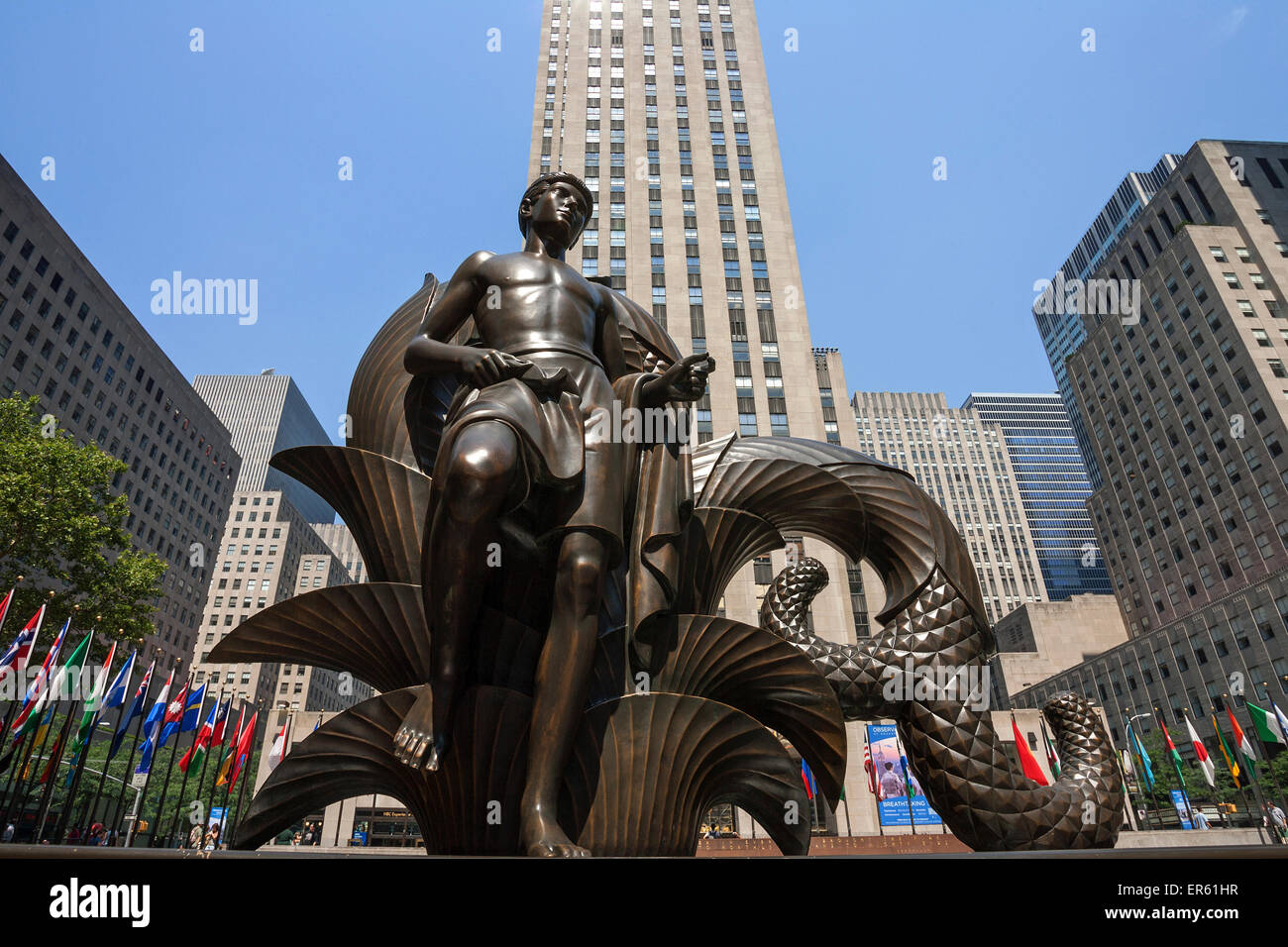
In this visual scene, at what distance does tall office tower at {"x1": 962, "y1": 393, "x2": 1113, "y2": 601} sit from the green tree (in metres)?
127

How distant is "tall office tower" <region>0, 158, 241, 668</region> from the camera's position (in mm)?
55156

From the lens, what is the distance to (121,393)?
222ft

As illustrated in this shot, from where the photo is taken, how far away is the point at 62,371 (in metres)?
59.8

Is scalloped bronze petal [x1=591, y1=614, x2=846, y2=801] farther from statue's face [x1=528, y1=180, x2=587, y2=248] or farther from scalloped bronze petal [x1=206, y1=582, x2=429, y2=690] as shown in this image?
statue's face [x1=528, y1=180, x2=587, y2=248]

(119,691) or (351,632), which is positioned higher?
(119,691)

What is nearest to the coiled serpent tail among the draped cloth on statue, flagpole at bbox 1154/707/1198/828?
the draped cloth on statue

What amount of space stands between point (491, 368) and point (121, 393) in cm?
7941

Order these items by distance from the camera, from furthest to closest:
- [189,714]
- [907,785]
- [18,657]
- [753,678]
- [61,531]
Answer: [907,785]
[61,531]
[189,714]
[18,657]
[753,678]

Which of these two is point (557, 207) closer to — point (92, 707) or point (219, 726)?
point (92, 707)

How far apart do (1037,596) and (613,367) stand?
5017 inches

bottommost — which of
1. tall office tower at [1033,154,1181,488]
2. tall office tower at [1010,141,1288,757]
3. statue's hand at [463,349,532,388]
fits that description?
statue's hand at [463,349,532,388]

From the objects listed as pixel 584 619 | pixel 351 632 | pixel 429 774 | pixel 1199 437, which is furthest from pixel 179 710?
pixel 1199 437

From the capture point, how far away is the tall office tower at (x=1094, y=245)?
123 metres
